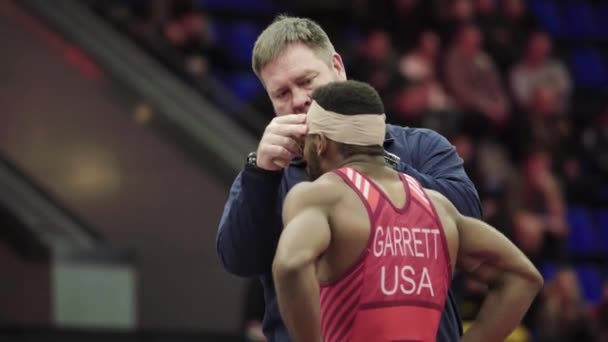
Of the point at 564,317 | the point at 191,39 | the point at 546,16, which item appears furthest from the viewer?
the point at 546,16

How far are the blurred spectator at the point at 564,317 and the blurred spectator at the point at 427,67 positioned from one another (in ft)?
7.42

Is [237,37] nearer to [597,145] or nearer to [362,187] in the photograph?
[597,145]

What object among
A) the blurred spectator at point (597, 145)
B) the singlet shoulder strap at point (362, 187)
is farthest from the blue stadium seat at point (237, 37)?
the singlet shoulder strap at point (362, 187)

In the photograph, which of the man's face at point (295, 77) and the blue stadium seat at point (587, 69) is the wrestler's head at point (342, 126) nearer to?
the man's face at point (295, 77)

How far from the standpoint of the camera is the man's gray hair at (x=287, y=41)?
4184 millimetres

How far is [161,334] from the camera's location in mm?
8820

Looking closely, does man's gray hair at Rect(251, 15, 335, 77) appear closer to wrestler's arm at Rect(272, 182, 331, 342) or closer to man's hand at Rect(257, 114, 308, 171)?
man's hand at Rect(257, 114, 308, 171)

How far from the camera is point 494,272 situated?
375 centimetres

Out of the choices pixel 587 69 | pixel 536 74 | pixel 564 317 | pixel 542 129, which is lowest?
pixel 564 317

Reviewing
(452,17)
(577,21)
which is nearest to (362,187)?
(452,17)

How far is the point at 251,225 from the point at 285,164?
0.23m

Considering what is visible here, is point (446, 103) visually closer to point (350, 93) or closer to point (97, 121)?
point (97, 121)

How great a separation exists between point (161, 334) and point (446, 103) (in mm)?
5215

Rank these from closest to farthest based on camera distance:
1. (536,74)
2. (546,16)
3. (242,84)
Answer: (242,84) < (536,74) < (546,16)
